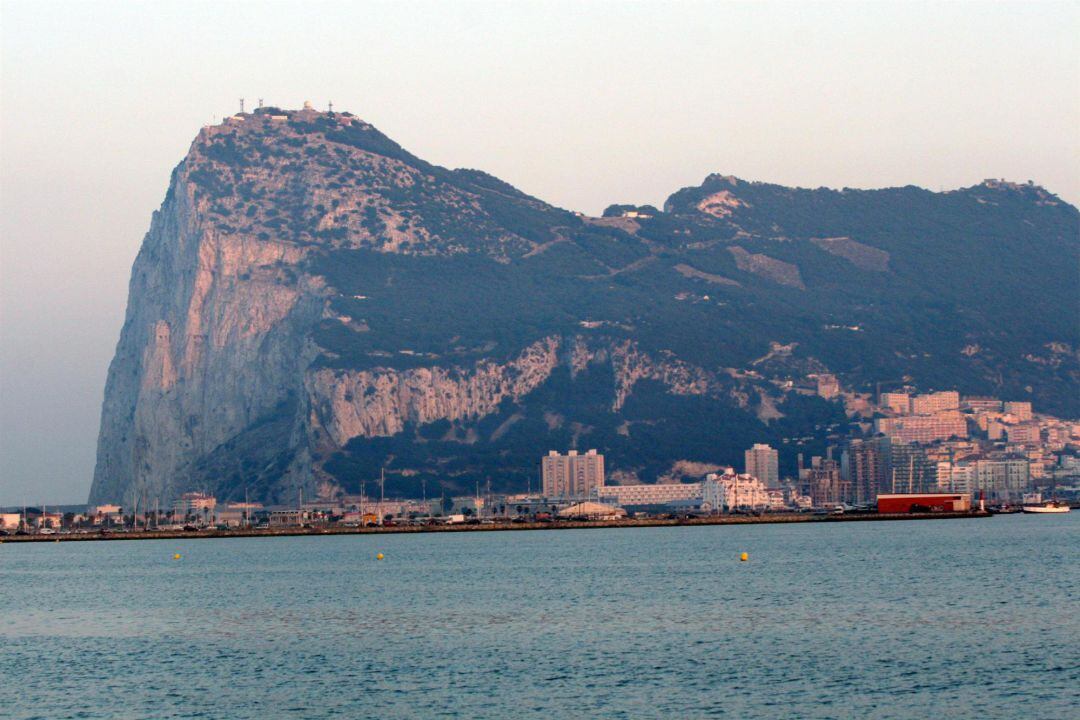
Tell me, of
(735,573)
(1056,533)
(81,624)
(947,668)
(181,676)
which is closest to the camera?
(947,668)

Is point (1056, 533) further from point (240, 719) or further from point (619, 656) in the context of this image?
point (240, 719)

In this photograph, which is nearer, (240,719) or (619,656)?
(240,719)

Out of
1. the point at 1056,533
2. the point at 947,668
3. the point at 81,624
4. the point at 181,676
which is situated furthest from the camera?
the point at 1056,533

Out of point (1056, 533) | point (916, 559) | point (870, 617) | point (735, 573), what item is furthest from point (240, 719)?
point (1056, 533)

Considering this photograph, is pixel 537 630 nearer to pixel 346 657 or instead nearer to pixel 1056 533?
pixel 346 657

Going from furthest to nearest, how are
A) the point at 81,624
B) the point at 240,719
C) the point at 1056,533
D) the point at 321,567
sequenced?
the point at 1056,533
the point at 321,567
the point at 81,624
the point at 240,719

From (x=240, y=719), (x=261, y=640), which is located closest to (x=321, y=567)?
(x=261, y=640)
